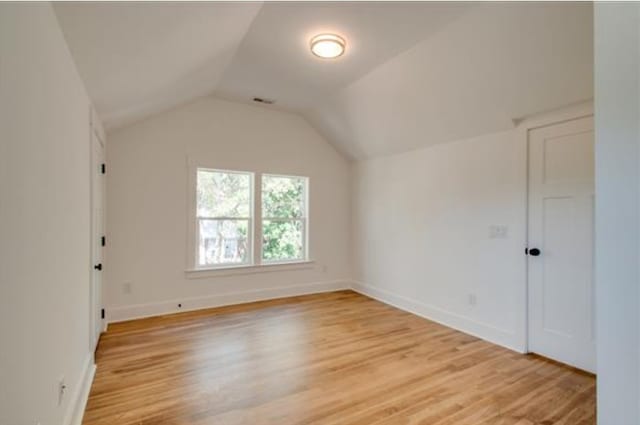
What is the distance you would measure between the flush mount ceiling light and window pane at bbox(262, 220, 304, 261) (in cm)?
269

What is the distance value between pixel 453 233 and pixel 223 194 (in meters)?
3.14

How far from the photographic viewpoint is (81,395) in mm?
2154

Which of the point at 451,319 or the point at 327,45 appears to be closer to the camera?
the point at 327,45

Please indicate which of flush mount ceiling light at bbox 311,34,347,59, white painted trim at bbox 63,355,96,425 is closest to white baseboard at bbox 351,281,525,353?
flush mount ceiling light at bbox 311,34,347,59

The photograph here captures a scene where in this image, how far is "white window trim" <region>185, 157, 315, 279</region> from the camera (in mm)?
4316

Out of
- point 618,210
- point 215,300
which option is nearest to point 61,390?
point 618,210

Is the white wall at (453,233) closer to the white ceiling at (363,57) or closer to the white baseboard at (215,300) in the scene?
the white ceiling at (363,57)

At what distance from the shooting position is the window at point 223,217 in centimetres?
447

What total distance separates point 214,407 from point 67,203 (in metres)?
1.60

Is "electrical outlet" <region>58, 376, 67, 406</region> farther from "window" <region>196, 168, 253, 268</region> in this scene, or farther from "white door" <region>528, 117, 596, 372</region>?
"white door" <region>528, 117, 596, 372</region>

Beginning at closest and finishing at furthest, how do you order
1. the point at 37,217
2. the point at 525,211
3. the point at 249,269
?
the point at 37,217 < the point at 525,211 < the point at 249,269

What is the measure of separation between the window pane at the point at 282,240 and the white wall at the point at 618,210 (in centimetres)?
423

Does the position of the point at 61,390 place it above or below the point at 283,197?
below

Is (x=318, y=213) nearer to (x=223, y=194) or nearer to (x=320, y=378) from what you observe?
(x=223, y=194)
